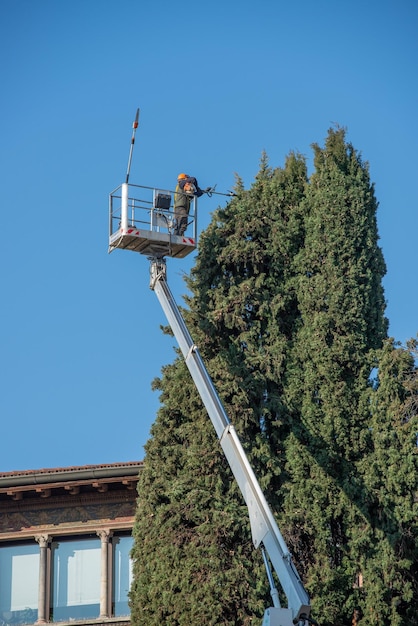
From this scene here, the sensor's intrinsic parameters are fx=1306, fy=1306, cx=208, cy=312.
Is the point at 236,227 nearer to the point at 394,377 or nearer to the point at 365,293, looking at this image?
the point at 365,293

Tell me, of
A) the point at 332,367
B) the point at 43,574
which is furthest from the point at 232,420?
the point at 43,574

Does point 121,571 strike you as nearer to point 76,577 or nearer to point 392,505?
point 76,577

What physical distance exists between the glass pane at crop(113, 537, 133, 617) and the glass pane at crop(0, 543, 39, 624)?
1.95 meters

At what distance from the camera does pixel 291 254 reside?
28938 millimetres

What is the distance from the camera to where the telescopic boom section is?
801 inches

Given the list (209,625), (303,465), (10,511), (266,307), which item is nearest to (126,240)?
(266,307)

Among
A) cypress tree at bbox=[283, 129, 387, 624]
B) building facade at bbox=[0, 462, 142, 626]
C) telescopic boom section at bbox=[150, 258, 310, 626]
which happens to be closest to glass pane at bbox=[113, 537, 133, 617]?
building facade at bbox=[0, 462, 142, 626]

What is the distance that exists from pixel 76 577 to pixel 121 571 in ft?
3.68

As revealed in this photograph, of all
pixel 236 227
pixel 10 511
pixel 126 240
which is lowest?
pixel 10 511

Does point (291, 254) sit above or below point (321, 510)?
above

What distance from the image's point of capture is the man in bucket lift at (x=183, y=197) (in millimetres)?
26109

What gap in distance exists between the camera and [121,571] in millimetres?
32156

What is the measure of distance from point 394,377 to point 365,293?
234cm

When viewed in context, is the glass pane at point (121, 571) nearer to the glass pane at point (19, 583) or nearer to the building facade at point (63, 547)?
the building facade at point (63, 547)
